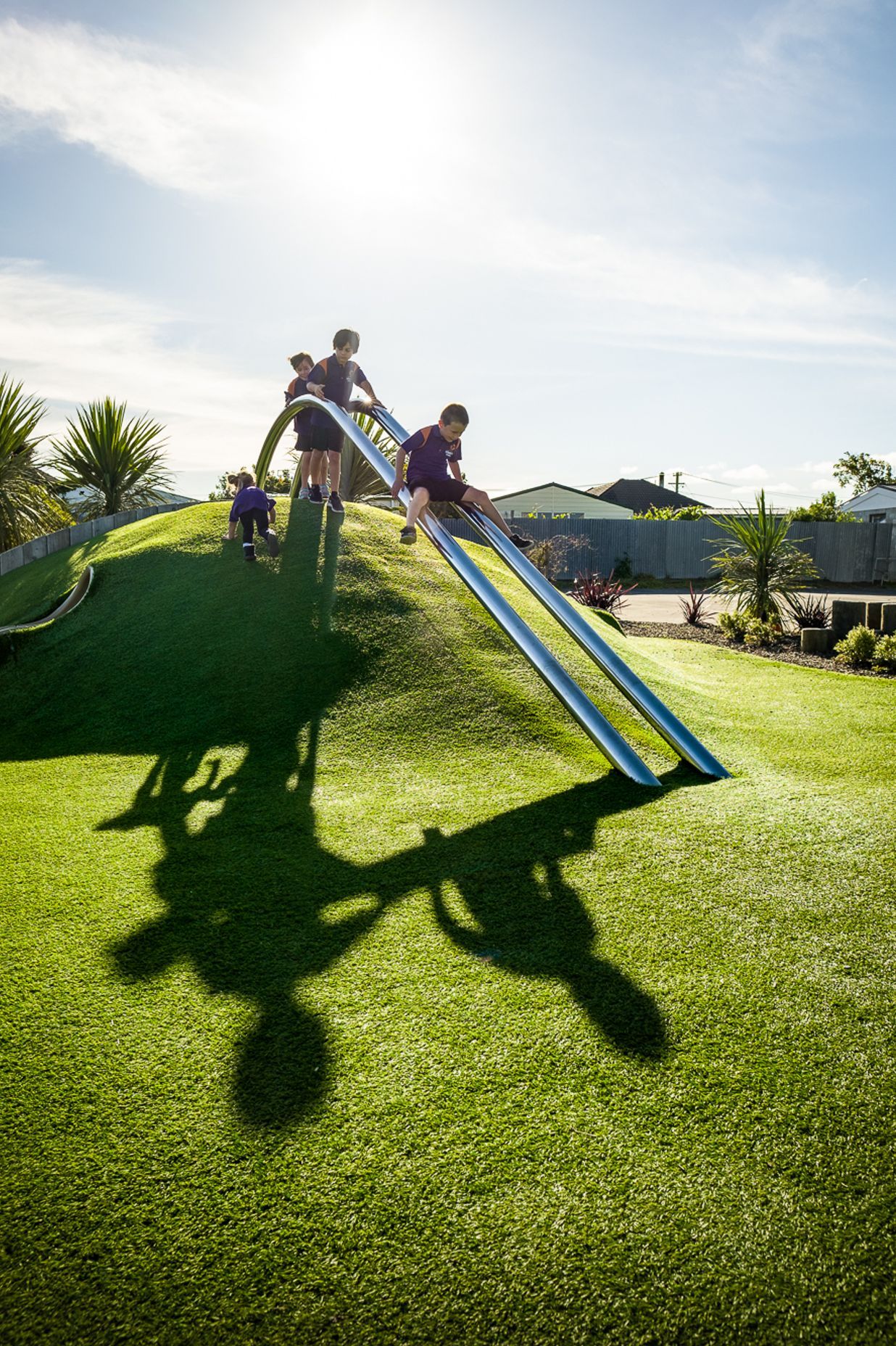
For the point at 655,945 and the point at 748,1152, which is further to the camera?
the point at 655,945

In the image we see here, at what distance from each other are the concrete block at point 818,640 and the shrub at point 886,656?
122cm

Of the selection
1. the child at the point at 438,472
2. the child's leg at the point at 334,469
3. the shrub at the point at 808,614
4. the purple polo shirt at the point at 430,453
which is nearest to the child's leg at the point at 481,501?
the child at the point at 438,472

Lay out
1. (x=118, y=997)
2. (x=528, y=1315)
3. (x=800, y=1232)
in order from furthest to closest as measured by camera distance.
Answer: (x=118, y=997)
(x=800, y=1232)
(x=528, y=1315)

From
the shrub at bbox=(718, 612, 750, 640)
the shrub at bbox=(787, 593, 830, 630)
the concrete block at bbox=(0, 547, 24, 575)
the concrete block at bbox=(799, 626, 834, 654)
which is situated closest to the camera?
the concrete block at bbox=(799, 626, 834, 654)

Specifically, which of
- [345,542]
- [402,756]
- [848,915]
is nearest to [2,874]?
[402,756]

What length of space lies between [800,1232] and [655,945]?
Answer: 4.20ft

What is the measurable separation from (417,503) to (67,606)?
4.99 m

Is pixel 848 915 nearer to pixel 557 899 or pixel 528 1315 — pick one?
pixel 557 899

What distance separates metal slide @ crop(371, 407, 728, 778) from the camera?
5.44m

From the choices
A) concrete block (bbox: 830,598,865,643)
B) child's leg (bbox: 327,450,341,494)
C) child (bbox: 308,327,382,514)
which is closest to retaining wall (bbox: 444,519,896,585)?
concrete block (bbox: 830,598,865,643)

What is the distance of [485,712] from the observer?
638 cm

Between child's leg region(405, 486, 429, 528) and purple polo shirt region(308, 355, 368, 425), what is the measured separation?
2961mm

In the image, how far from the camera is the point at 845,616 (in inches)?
437

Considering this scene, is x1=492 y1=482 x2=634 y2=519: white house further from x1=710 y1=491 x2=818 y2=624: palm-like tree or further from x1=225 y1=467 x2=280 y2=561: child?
x1=225 y1=467 x2=280 y2=561: child
